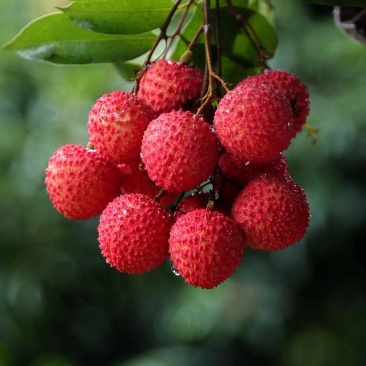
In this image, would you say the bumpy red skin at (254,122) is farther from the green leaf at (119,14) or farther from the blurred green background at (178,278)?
the blurred green background at (178,278)

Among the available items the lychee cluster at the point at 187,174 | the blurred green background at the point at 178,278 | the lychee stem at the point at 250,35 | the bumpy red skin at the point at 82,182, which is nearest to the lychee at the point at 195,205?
the lychee cluster at the point at 187,174

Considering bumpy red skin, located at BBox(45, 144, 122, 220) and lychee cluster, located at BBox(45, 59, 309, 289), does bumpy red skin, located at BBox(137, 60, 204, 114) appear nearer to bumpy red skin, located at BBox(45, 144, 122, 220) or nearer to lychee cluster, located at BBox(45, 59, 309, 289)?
lychee cluster, located at BBox(45, 59, 309, 289)

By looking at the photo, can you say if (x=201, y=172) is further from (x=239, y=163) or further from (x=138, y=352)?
(x=138, y=352)

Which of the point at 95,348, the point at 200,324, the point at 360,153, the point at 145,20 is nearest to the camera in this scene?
the point at 145,20

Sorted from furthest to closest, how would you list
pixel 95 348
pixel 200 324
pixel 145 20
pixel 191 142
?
pixel 95 348
pixel 200 324
pixel 145 20
pixel 191 142

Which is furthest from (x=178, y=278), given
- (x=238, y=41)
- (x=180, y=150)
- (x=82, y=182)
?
(x=180, y=150)

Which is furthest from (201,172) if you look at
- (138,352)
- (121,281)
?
(138,352)
